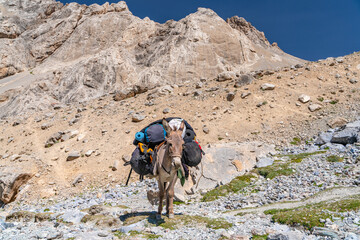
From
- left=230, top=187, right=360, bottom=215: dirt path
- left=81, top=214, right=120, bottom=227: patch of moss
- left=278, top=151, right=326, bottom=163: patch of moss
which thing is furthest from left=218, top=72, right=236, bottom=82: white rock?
left=81, top=214, right=120, bottom=227: patch of moss

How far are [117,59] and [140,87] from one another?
831 inches

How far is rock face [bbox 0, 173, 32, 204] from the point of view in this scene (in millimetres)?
17848

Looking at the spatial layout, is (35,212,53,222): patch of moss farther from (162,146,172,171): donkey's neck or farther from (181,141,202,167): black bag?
(181,141,202,167): black bag

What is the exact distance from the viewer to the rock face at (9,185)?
1785 centimetres

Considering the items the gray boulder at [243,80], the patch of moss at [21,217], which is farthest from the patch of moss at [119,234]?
the gray boulder at [243,80]

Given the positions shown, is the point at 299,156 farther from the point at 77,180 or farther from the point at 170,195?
the point at 77,180

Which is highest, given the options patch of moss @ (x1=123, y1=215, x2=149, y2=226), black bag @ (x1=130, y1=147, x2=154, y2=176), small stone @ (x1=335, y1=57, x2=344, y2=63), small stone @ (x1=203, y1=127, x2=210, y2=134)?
small stone @ (x1=335, y1=57, x2=344, y2=63)

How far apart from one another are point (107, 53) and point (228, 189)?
43748 mm

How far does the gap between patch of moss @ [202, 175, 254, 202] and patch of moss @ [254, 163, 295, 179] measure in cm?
87

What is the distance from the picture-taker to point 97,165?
20.2 m

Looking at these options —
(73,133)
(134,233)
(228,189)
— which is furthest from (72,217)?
(73,133)

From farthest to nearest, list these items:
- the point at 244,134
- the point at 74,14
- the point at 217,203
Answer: the point at 74,14 → the point at 244,134 → the point at 217,203

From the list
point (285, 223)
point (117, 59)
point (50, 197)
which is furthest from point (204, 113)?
point (117, 59)

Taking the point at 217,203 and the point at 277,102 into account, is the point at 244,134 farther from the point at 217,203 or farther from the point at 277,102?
the point at 217,203
